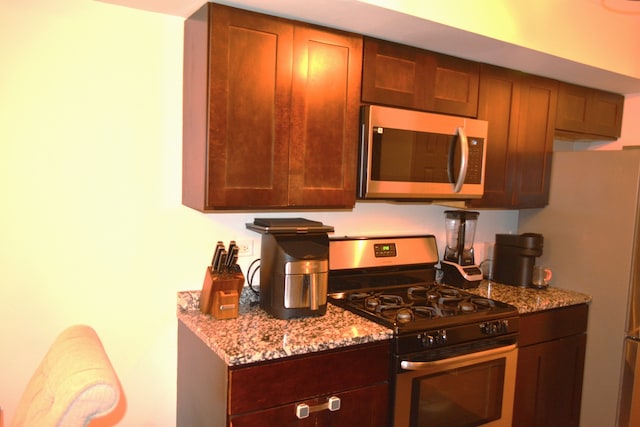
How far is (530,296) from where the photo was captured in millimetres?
2516

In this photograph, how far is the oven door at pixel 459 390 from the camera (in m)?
1.86

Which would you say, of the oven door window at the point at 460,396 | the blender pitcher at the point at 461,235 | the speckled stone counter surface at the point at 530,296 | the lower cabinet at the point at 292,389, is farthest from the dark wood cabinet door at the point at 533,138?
the lower cabinet at the point at 292,389

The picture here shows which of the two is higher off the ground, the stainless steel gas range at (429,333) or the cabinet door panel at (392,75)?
the cabinet door panel at (392,75)

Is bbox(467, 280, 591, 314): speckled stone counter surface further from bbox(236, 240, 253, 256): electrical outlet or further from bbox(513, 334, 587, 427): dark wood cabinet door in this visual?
bbox(236, 240, 253, 256): electrical outlet

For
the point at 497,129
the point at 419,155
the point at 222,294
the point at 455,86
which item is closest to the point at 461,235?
the point at 497,129

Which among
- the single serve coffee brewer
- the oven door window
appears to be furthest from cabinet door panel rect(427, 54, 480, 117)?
the oven door window

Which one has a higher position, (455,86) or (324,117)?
(455,86)

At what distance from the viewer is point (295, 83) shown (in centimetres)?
190

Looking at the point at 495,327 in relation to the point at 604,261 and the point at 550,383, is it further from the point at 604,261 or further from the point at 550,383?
the point at 604,261

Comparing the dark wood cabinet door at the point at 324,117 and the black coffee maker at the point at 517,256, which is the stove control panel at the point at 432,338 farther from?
the black coffee maker at the point at 517,256

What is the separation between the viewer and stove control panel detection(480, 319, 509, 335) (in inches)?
81.7

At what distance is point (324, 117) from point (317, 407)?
3.79 ft

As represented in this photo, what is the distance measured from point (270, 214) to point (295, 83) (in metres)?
0.66

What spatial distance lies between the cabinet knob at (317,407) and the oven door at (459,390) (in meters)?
0.28
